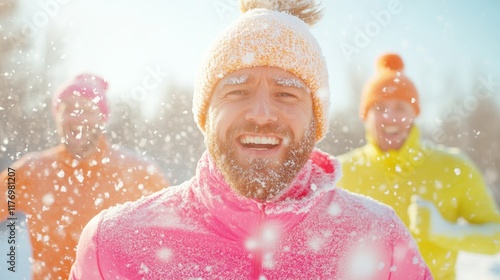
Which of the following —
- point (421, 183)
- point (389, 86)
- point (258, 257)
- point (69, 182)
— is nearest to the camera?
point (258, 257)

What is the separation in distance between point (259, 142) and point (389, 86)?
2457 millimetres

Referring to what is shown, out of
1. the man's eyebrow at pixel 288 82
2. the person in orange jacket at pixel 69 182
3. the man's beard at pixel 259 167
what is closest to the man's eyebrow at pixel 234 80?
the man's eyebrow at pixel 288 82

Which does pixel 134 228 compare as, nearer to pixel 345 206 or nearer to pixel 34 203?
pixel 345 206

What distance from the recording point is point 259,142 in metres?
1.71

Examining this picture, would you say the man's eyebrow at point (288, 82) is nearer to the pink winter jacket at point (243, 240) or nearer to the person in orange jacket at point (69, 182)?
the pink winter jacket at point (243, 240)

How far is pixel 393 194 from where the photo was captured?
3.43 metres

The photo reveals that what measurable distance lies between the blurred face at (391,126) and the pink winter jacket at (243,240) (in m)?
1.79

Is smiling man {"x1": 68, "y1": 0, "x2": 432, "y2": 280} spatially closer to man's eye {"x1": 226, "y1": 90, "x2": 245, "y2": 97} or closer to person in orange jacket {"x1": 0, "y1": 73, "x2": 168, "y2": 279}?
man's eye {"x1": 226, "y1": 90, "x2": 245, "y2": 97}

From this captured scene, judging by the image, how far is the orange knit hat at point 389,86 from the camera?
3.79 meters

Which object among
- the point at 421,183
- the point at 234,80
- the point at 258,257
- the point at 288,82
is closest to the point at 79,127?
the point at 234,80

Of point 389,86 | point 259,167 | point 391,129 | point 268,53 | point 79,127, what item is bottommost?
point 391,129

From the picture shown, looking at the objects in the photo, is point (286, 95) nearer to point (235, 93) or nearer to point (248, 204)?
point (235, 93)

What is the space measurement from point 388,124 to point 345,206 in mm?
1856

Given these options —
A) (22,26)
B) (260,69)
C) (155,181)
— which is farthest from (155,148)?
(260,69)
